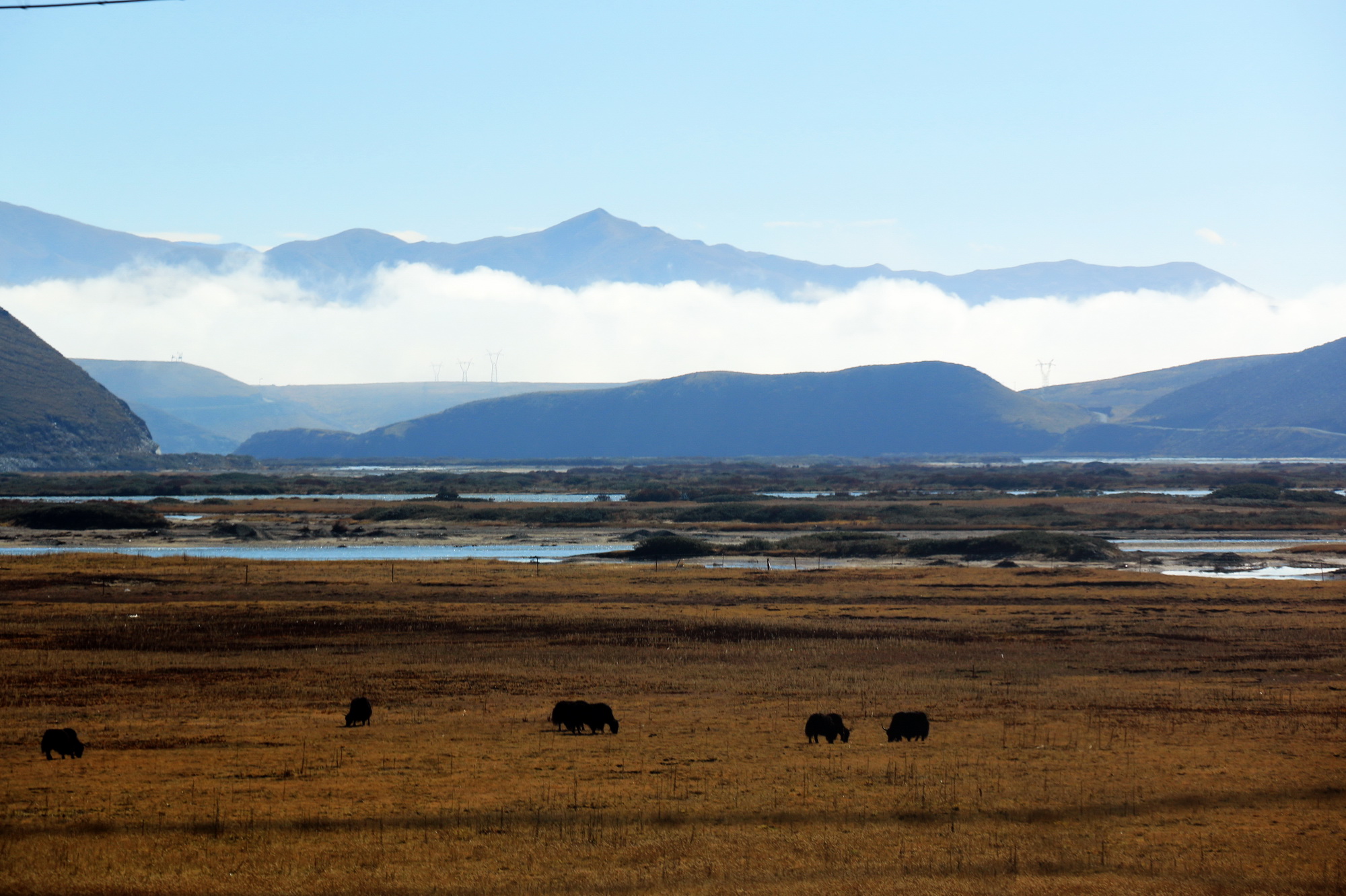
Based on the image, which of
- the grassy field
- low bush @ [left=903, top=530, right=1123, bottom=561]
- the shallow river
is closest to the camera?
the grassy field

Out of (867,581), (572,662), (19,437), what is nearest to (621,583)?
(867,581)

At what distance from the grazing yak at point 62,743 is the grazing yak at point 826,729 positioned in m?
11.7

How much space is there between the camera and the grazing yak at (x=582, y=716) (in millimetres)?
19672

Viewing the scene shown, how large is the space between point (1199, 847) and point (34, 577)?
4782 centimetres

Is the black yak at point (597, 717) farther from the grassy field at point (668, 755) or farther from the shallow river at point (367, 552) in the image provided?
the shallow river at point (367, 552)

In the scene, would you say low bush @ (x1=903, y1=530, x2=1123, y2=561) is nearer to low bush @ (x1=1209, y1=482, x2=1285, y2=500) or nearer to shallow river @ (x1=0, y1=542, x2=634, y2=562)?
shallow river @ (x1=0, y1=542, x2=634, y2=562)

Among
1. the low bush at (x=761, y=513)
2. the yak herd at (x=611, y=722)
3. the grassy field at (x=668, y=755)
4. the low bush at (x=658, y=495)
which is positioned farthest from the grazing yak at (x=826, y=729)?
the low bush at (x=658, y=495)

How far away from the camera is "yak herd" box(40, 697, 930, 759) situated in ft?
62.4

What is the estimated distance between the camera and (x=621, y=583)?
50219 mm

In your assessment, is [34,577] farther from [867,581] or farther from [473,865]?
[473,865]

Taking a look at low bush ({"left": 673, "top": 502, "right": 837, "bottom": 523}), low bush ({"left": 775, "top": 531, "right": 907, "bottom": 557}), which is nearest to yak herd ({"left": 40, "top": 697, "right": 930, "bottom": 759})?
low bush ({"left": 775, "top": 531, "right": 907, "bottom": 557})

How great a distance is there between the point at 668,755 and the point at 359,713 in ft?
19.9

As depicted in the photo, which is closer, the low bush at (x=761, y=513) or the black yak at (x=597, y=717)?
the black yak at (x=597, y=717)

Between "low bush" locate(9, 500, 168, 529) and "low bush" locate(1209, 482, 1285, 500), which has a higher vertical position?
"low bush" locate(9, 500, 168, 529)
